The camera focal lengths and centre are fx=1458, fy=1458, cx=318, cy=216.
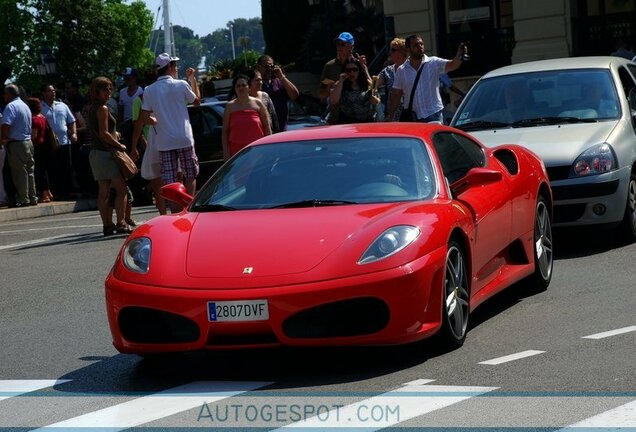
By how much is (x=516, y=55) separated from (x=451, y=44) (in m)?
2.39

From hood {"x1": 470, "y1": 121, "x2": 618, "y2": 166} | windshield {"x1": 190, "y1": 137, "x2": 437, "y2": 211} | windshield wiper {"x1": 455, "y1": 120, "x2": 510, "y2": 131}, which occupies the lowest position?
hood {"x1": 470, "y1": 121, "x2": 618, "y2": 166}

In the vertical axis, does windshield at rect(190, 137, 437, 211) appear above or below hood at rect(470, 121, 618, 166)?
above

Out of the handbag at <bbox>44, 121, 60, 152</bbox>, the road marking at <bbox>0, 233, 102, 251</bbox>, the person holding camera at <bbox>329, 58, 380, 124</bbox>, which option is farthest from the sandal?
the handbag at <bbox>44, 121, 60, 152</bbox>

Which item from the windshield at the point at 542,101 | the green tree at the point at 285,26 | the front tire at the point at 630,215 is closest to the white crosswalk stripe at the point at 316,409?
the front tire at the point at 630,215

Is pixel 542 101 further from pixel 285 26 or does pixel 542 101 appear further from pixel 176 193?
pixel 285 26

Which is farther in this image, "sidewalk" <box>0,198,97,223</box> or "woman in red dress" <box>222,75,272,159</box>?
"sidewalk" <box>0,198,97,223</box>

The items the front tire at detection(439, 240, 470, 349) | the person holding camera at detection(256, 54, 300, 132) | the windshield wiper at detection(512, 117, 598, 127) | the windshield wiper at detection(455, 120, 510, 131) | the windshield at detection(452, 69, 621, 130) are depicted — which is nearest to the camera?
the front tire at detection(439, 240, 470, 349)

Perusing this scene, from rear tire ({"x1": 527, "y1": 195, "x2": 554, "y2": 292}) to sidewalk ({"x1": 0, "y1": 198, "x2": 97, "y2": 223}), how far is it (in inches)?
514

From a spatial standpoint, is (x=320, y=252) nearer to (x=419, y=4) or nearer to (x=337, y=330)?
(x=337, y=330)

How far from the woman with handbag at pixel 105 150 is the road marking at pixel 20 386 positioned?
820cm

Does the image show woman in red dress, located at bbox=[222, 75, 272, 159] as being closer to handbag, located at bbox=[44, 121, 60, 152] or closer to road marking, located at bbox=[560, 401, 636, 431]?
handbag, located at bbox=[44, 121, 60, 152]

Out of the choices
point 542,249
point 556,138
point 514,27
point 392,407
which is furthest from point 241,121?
point 514,27

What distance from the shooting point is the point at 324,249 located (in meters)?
7.48

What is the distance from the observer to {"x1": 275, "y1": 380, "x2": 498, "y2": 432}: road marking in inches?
244
